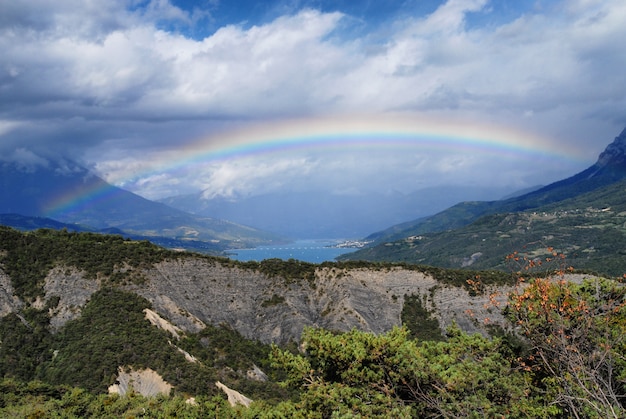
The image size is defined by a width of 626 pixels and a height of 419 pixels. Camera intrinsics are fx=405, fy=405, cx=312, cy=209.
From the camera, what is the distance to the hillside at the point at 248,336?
17938mm

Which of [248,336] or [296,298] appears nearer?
[248,336]

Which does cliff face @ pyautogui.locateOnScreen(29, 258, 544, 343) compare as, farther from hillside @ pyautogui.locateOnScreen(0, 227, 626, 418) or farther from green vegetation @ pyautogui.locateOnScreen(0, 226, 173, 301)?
green vegetation @ pyautogui.locateOnScreen(0, 226, 173, 301)

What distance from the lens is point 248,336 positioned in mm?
59062

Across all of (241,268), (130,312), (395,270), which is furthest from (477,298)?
(130,312)

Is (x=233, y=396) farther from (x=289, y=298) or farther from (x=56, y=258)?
(x=56, y=258)

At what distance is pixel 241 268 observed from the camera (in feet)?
220

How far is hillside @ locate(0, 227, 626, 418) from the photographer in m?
17.9

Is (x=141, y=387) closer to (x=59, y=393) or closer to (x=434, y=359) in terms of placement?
(x=59, y=393)

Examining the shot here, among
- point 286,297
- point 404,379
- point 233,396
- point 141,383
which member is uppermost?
point 404,379

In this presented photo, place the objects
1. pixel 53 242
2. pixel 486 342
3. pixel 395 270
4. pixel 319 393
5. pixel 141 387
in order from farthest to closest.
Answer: pixel 395 270 → pixel 53 242 → pixel 141 387 → pixel 486 342 → pixel 319 393

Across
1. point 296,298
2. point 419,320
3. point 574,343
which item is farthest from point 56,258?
point 574,343

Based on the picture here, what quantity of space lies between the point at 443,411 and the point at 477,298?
53990 mm

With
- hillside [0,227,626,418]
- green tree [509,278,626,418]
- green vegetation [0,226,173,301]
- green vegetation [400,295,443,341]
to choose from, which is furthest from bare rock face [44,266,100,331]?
green tree [509,278,626,418]

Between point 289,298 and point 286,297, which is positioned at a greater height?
point 286,297
